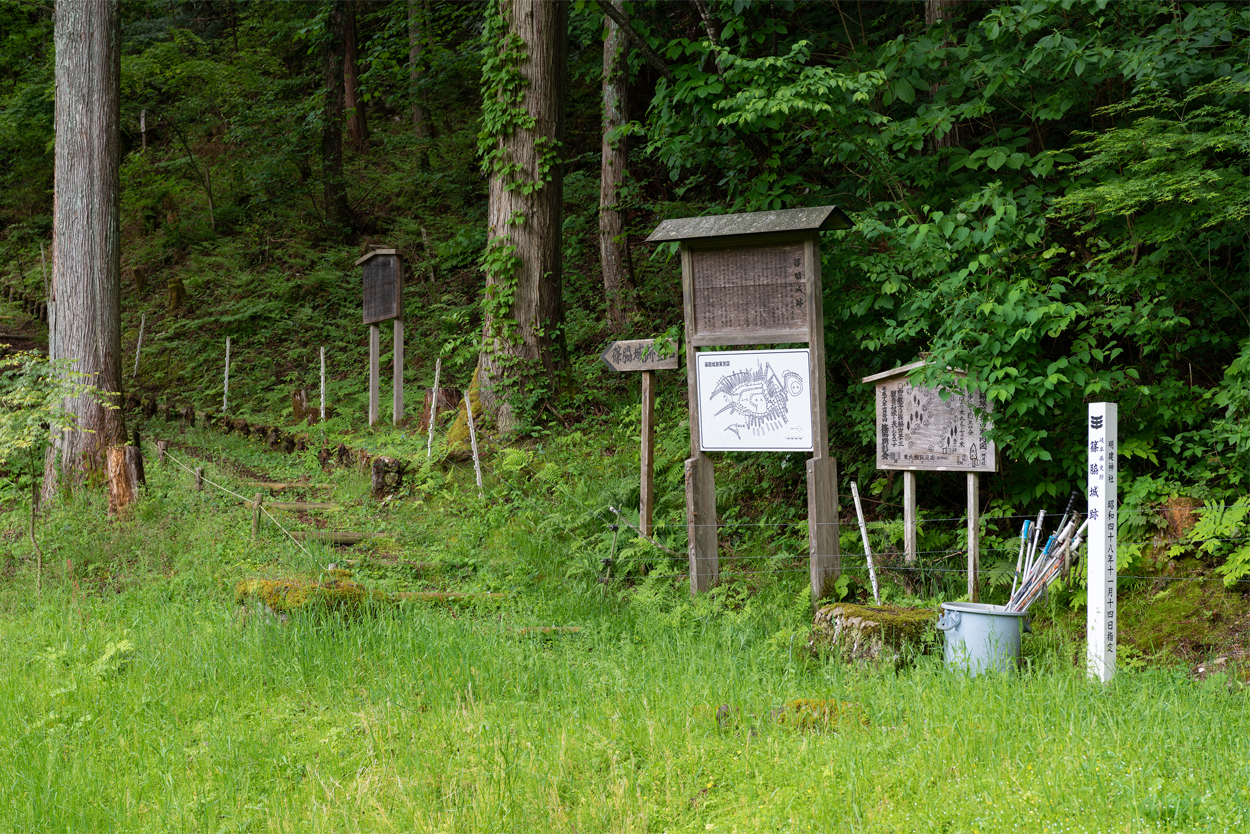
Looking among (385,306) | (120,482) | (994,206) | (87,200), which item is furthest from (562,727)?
(385,306)

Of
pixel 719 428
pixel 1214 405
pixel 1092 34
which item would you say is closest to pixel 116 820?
pixel 719 428

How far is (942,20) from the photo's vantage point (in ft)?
25.9

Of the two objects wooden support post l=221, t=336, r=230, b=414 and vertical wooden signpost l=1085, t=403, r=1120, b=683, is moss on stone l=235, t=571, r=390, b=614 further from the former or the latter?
wooden support post l=221, t=336, r=230, b=414

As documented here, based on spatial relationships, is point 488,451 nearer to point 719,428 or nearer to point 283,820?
point 719,428

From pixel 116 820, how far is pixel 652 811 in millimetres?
2373

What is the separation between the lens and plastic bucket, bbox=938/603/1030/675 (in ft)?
16.6

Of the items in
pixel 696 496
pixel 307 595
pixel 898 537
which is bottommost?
pixel 307 595

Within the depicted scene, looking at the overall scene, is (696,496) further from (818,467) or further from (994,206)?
(994,206)

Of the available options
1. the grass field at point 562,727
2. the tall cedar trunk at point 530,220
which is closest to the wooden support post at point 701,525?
the grass field at point 562,727

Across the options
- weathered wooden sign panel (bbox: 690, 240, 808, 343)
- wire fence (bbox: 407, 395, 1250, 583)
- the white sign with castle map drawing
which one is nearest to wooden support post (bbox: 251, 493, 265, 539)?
wire fence (bbox: 407, 395, 1250, 583)

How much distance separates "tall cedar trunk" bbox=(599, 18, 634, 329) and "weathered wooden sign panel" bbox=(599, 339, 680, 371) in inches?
188

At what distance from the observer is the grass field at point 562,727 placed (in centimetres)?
350

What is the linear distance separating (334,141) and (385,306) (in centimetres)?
917

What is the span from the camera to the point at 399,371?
12508 mm
